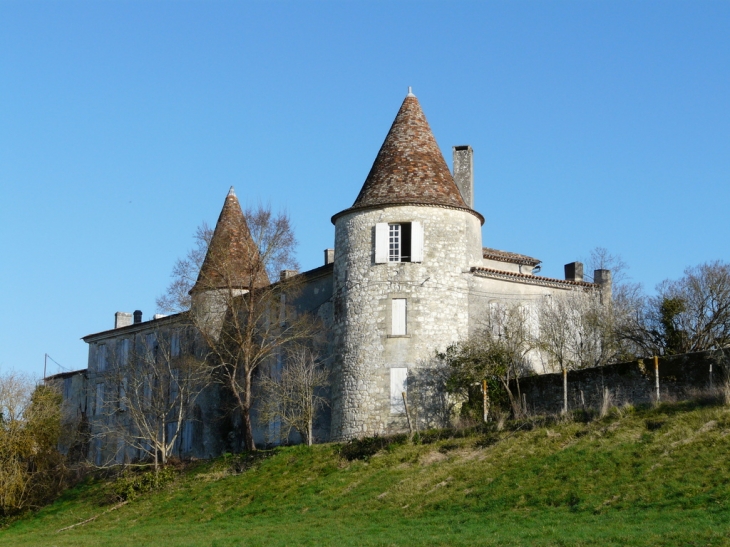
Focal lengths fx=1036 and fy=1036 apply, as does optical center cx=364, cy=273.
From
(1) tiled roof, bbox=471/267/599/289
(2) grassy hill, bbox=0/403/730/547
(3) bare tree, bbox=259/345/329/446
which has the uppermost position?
(1) tiled roof, bbox=471/267/599/289

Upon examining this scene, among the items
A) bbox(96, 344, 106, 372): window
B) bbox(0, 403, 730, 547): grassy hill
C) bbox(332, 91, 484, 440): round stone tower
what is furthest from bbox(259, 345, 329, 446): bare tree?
bbox(96, 344, 106, 372): window

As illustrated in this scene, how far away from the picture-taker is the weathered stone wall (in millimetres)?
33219

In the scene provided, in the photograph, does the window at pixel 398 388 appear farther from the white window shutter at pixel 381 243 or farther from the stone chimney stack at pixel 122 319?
the stone chimney stack at pixel 122 319

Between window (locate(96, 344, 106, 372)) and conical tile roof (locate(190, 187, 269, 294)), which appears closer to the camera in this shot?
conical tile roof (locate(190, 187, 269, 294))

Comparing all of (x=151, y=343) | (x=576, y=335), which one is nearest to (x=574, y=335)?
(x=576, y=335)

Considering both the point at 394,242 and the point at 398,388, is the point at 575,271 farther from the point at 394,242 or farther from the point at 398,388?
the point at 398,388

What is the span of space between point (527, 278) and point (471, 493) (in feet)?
47.1

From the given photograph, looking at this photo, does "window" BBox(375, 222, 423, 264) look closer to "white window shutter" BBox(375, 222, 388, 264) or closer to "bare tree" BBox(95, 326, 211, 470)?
"white window shutter" BBox(375, 222, 388, 264)

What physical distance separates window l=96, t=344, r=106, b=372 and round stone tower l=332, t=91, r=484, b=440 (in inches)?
729

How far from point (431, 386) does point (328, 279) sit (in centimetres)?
676

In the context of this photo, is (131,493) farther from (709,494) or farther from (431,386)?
(709,494)

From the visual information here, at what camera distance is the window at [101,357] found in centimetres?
4950

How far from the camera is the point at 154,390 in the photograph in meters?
39.7

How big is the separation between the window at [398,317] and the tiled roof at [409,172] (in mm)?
3290
